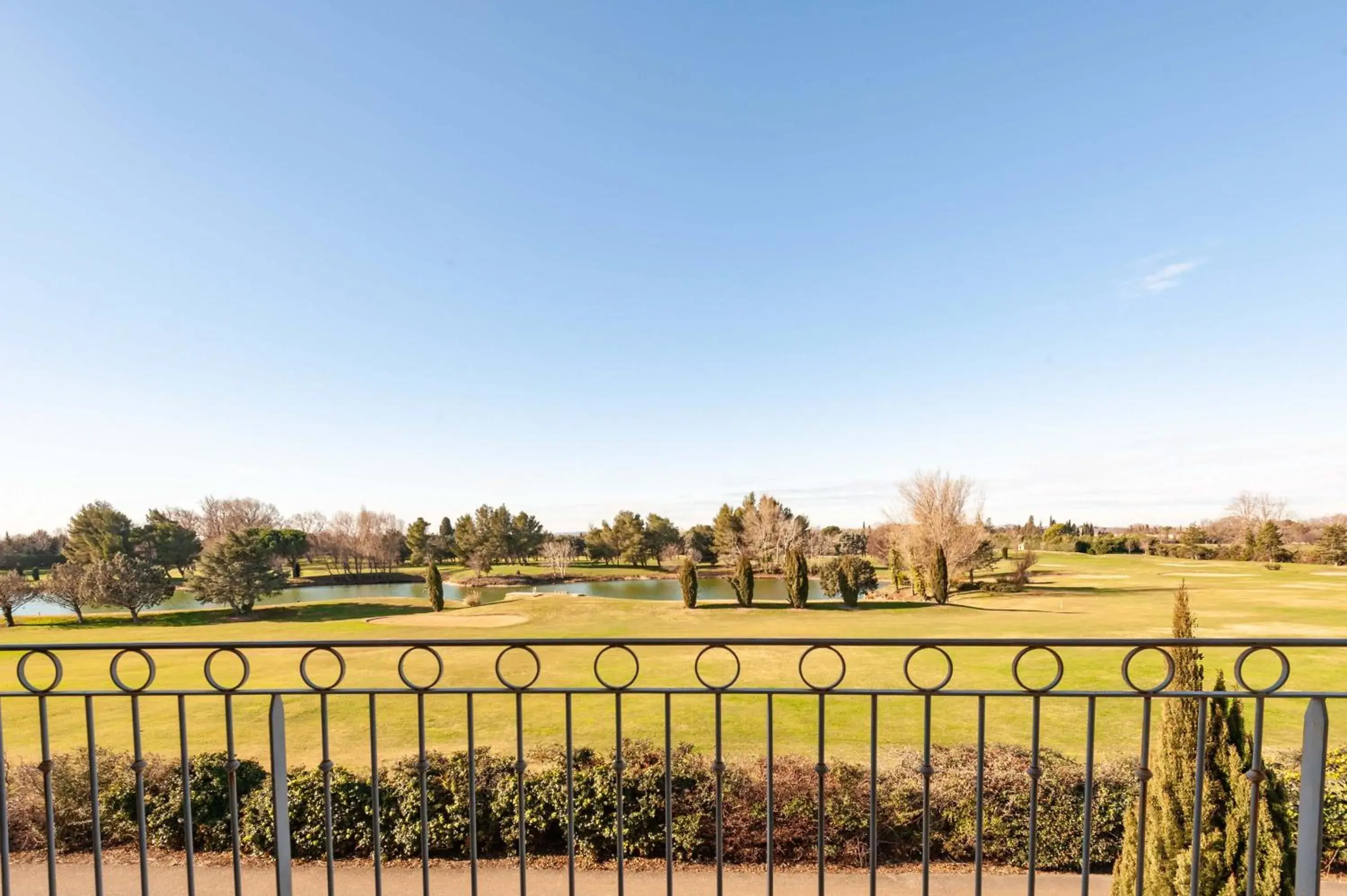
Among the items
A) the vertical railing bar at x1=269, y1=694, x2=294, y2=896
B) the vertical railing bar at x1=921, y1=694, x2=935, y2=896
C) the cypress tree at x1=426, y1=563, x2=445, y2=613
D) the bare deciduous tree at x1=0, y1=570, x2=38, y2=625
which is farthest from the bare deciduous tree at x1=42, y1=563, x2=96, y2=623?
the vertical railing bar at x1=921, y1=694, x2=935, y2=896

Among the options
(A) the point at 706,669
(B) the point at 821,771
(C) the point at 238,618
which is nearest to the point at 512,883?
(B) the point at 821,771

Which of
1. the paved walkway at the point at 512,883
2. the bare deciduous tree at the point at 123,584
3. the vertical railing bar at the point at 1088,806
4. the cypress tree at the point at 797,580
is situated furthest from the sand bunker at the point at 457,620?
the vertical railing bar at the point at 1088,806

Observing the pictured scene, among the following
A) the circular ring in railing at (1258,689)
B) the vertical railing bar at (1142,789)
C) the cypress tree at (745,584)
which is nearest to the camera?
the circular ring in railing at (1258,689)

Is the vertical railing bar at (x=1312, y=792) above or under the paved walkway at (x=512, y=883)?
above

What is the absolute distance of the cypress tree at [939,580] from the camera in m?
26.1

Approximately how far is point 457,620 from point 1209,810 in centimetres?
2328

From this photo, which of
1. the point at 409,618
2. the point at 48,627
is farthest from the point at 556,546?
the point at 48,627

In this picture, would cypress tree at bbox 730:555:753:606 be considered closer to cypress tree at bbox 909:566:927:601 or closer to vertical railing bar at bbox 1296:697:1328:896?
cypress tree at bbox 909:566:927:601

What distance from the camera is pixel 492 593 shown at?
3378 cm

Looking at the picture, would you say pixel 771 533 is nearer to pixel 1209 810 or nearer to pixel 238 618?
pixel 238 618

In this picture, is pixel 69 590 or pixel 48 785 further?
pixel 69 590

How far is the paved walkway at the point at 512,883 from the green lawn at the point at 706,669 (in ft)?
6.63

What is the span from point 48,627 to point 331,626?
48.9 feet

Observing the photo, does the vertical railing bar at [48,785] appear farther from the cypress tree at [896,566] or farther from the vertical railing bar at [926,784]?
the cypress tree at [896,566]
